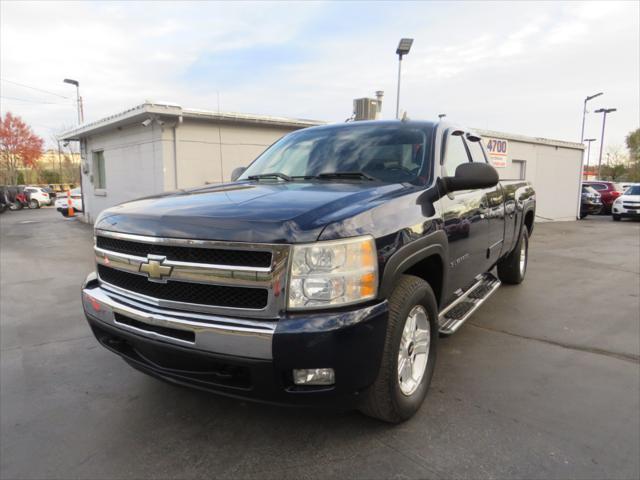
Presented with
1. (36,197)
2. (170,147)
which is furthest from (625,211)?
(36,197)

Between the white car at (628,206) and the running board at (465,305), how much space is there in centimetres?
1893

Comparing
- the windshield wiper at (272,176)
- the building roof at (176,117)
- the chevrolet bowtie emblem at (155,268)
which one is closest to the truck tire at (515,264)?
the windshield wiper at (272,176)

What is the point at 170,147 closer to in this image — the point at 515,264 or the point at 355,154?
the point at 515,264

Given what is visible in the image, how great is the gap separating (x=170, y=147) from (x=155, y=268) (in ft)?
31.4

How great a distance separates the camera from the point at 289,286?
78.4 inches

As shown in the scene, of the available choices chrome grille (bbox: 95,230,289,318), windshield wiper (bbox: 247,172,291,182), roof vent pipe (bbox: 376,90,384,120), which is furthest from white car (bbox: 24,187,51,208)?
chrome grille (bbox: 95,230,289,318)

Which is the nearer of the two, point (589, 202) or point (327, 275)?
point (327, 275)

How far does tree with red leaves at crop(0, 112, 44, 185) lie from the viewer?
4756 cm

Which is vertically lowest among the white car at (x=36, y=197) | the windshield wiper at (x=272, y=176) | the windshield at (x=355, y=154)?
the white car at (x=36, y=197)

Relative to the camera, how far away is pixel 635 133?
45.6m

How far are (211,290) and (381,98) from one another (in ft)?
37.6

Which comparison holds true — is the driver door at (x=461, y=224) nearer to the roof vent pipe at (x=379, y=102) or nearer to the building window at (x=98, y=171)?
the roof vent pipe at (x=379, y=102)

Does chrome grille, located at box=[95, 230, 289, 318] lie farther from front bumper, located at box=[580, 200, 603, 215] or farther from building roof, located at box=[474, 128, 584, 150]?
front bumper, located at box=[580, 200, 603, 215]

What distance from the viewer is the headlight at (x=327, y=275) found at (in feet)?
6.53
